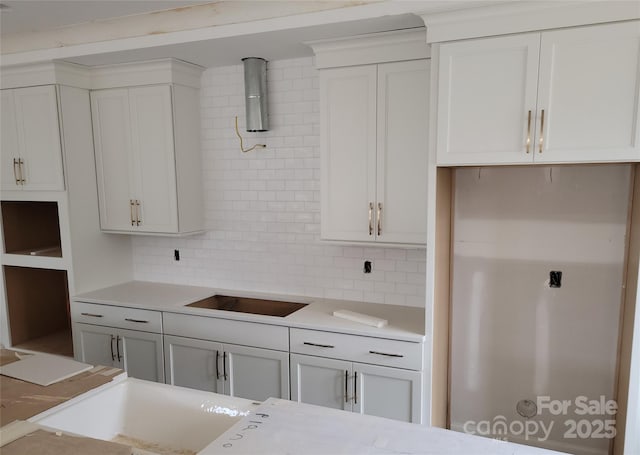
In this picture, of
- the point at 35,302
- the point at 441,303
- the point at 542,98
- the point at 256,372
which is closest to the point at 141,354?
the point at 256,372

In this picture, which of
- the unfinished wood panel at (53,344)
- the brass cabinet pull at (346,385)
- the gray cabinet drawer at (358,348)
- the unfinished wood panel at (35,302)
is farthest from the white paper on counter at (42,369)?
the unfinished wood panel at (35,302)

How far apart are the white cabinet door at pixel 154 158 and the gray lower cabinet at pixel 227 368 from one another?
0.88 metres

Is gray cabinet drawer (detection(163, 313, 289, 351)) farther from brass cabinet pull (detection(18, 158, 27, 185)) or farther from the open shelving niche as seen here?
brass cabinet pull (detection(18, 158, 27, 185))

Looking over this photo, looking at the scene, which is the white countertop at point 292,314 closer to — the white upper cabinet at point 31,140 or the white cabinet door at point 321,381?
the white cabinet door at point 321,381

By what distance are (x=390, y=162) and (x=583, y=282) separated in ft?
4.29

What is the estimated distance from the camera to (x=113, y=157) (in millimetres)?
3592

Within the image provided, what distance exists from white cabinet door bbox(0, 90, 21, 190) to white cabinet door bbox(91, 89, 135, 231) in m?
0.57

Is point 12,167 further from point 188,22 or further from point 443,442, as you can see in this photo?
point 443,442

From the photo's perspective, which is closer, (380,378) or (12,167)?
(380,378)

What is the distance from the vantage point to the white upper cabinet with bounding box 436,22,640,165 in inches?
80.7

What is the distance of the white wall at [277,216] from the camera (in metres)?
3.22

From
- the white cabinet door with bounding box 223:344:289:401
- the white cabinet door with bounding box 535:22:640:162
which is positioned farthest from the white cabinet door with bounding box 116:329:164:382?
the white cabinet door with bounding box 535:22:640:162

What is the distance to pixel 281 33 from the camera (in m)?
2.67

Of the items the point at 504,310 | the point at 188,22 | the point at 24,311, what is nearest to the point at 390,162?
the point at 504,310
